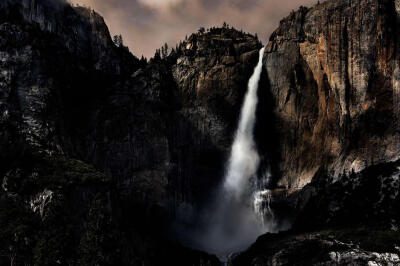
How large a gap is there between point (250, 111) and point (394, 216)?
112 feet

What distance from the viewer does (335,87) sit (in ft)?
261

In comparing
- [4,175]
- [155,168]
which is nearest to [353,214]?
[155,168]

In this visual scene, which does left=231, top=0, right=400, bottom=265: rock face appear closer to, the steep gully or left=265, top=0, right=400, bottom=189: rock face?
left=265, top=0, right=400, bottom=189: rock face

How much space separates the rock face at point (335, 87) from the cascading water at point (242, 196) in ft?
15.7

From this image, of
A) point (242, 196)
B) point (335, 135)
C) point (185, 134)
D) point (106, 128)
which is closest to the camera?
point (335, 135)

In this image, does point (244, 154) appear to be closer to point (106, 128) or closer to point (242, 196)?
point (242, 196)

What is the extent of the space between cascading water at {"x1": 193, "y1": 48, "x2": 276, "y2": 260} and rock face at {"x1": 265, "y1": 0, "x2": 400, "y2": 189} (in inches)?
188

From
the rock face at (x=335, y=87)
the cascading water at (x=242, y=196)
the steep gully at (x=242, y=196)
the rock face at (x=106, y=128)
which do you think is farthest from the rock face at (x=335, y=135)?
the rock face at (x=106, y=128)

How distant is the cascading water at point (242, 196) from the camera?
285 feet

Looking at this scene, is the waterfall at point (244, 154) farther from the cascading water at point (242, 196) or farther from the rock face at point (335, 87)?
the rock face at point (335, 87)

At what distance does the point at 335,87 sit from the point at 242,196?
2580cm

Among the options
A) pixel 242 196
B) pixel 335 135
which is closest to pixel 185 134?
pixel 242 196

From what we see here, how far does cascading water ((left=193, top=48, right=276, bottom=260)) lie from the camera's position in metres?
86.8

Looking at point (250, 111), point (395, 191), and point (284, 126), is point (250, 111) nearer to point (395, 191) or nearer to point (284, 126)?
point (284, 126)
